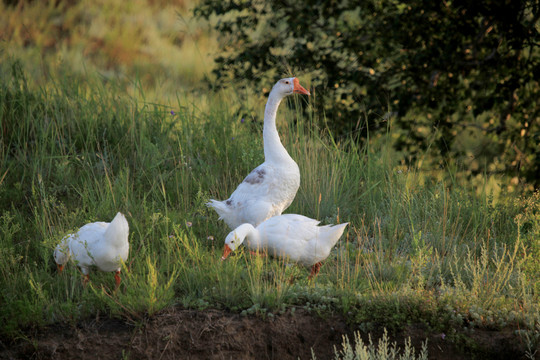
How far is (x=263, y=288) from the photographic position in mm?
4090

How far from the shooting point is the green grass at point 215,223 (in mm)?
3967

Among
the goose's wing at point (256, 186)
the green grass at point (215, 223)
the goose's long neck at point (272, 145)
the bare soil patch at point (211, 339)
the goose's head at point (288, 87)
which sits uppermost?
the goose's head at point (288, 87)

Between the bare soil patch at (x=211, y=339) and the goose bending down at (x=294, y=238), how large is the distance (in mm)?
646

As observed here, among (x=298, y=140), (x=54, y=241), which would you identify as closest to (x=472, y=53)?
(x=298, y=140)

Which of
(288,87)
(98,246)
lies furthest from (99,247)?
(288,87)

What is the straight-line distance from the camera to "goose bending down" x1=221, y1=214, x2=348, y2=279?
4406 millimetres

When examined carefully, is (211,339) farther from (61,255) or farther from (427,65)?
(427,65)

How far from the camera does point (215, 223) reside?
18.0 feet

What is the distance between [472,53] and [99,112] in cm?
466

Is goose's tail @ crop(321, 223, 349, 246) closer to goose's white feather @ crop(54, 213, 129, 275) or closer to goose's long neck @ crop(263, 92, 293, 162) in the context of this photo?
goose's long neck @ crop(263, 92, 293, 162)

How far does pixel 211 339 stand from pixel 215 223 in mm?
1879

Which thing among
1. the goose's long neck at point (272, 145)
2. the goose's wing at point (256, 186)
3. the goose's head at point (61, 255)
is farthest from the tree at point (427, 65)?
the goose's head at point (61, 255)

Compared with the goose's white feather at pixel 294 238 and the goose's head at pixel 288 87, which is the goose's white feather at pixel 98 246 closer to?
the goose's white feather at pixel 294 238

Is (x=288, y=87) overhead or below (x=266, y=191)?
overhead
